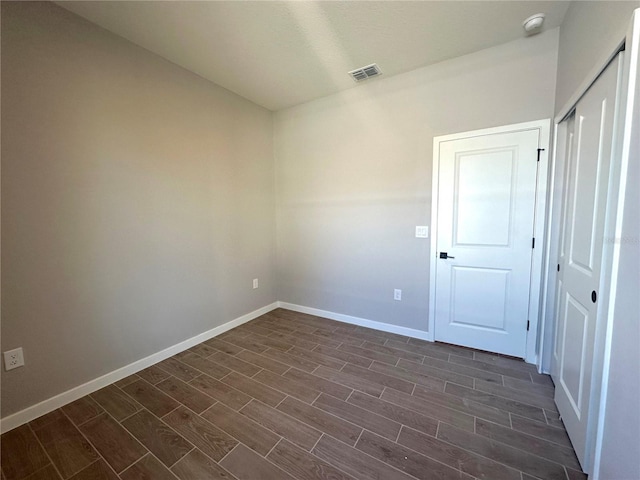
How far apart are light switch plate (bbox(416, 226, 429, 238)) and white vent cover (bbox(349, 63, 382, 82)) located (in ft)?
5.41

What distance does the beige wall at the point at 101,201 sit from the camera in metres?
1.61

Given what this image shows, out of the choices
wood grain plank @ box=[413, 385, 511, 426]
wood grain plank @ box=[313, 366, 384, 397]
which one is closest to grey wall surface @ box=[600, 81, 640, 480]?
wood grain plank @ box=[413, 385, 511, 426]

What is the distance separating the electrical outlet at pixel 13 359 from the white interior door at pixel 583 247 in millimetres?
3248

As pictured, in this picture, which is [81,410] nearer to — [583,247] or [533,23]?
[583,247]

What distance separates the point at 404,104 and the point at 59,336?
354cm

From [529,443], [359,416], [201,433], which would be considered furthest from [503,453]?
[201,433]

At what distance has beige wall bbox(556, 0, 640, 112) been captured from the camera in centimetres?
115

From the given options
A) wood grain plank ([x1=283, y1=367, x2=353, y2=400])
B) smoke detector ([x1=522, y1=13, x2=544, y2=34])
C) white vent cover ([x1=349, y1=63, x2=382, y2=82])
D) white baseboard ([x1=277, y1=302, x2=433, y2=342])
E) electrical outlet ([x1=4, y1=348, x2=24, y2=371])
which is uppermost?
white vent cover ([x1=349, y1=63, x2=382, y2=82])

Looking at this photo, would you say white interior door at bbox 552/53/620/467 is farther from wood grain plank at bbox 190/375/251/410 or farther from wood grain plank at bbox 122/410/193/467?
wood grain plank at bbox 122/410/193/467

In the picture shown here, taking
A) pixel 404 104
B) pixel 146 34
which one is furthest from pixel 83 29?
pixel 404 104

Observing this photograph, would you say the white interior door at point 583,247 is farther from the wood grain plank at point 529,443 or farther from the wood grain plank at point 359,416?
the wood grain plank at point 359,416

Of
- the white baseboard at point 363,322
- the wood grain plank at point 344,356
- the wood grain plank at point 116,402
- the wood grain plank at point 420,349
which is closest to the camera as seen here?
the wood grain plank at point 116,402

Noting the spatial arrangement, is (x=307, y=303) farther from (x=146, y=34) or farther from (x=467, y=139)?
(x=146, y=34)

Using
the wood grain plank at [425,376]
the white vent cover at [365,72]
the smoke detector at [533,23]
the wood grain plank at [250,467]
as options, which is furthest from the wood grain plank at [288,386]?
the smoke detector at [533,23]
